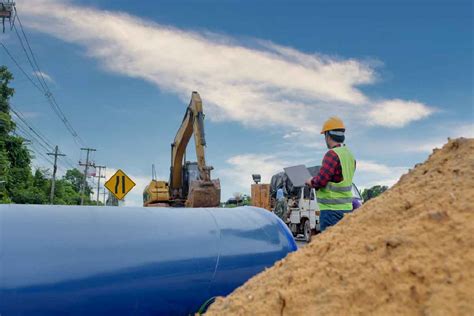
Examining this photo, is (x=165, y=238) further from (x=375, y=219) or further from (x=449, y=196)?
(x=449, y=196)

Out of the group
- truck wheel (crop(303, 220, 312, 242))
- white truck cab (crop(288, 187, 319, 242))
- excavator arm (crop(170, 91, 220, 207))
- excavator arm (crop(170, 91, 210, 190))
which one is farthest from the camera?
truck wheel (crop(303, 220, 312, 242))

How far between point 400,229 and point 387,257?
0.20 meters

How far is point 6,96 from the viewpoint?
→ 44.5 meters

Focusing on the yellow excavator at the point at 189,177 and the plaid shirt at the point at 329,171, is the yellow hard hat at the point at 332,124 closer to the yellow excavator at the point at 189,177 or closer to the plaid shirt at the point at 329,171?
the plaid shirt at the point at 329,171

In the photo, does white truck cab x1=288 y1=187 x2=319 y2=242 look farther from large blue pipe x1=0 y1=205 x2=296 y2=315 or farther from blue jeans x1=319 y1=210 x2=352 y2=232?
large blue pipe x1=0 y1=205 x2=296 y2=315

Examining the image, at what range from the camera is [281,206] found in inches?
805

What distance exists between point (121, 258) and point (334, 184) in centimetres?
256

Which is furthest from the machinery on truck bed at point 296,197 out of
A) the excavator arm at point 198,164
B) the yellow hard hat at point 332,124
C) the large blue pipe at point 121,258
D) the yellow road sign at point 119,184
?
the large blue pipe at point 121,258

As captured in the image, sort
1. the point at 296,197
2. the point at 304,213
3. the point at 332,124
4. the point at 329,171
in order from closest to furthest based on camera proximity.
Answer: the point at 329,171, the point at 332,124, the point at 304,213, the point at 296,197

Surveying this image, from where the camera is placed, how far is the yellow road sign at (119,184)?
15883 mm

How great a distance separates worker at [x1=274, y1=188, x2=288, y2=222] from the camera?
19.9 m

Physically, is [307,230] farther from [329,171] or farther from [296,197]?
[329,171]

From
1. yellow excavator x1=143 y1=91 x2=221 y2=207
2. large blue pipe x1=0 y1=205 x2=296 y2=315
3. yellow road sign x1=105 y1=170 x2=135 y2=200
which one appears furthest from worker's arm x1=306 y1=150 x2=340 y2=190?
yellow road sign x1=105 y1=170 x2=135 y2=200

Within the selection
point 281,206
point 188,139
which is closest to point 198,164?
point 188,139
